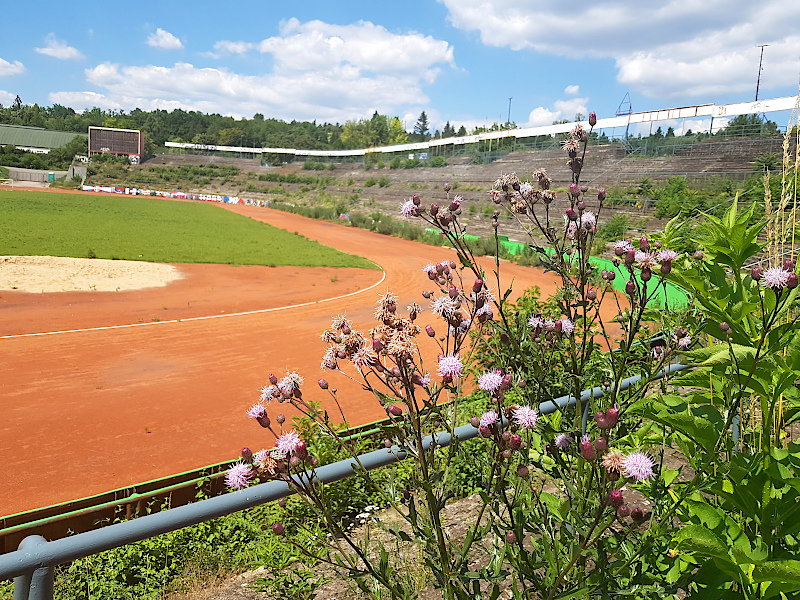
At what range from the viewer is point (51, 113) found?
5595 inches

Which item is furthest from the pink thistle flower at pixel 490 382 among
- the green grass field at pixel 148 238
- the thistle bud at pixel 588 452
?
the green grass field at pixel 148 238

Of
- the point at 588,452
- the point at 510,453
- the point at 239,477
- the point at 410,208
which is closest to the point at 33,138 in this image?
the point at 410,208

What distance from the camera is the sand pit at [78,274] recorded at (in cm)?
1731

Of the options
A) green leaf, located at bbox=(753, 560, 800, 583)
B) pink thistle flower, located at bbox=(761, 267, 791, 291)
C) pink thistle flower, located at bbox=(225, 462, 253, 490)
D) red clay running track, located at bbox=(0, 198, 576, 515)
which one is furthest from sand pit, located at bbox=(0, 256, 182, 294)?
green leaf, located at bbox=(753, 560, 800, 583)

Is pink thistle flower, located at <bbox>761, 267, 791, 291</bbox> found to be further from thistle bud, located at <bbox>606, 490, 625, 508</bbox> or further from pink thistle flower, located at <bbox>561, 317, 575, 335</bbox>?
thistle bud, located at <bbox>606, 490, 625, 508</bbox>

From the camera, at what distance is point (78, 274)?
1908cm

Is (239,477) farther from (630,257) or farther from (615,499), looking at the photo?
(630,257)

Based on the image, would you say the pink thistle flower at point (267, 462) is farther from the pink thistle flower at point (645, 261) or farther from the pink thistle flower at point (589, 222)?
the pink thistle flower at point (589, 222)

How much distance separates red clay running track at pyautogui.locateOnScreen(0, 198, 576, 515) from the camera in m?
7.32

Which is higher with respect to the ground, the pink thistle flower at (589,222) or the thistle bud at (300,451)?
the pink thistle flower at (589,222)

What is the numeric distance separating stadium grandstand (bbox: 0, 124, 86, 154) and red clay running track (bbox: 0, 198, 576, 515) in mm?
102117

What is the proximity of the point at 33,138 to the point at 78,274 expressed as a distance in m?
104

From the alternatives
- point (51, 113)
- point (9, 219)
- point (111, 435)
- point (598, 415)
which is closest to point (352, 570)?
point (598, 415)

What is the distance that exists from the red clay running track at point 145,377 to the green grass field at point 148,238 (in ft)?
18.4
